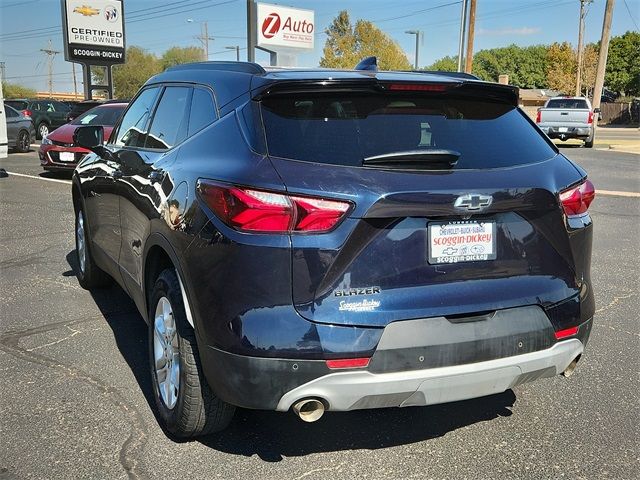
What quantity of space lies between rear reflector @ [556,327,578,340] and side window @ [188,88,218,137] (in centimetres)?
189

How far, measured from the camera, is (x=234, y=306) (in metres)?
2.52

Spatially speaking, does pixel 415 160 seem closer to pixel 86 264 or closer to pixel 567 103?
pixel 86 264

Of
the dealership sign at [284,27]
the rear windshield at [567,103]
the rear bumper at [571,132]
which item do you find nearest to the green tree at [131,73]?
the dealership sign at [284,27]

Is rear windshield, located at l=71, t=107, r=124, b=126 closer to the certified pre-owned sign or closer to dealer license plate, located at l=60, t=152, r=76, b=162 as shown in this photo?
dealer license plate, located at l=60, t=152, r=76, b=162

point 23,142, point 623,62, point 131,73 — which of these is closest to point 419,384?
point 23,142

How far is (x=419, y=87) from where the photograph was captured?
290cm

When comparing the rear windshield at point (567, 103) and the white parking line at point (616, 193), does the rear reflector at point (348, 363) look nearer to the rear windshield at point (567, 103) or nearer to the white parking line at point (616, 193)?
the white parking line at point (616, 193)

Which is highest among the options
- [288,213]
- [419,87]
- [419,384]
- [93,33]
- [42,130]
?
[93,33]

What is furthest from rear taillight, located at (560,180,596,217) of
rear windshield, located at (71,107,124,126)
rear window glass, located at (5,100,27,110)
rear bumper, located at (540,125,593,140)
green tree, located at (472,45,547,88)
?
green tree, located at (472,45,547,88)

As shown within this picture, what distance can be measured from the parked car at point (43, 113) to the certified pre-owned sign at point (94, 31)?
4.24m

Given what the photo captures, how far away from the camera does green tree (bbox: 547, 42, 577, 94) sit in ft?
239

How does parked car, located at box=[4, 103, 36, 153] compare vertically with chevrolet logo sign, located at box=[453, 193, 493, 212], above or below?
below

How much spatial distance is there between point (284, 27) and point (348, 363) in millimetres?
30584

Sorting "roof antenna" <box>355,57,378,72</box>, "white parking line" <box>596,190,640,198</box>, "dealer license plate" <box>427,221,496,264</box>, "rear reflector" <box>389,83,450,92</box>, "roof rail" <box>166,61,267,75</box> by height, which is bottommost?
"white parking line" <box>596,190,640,198</box>
